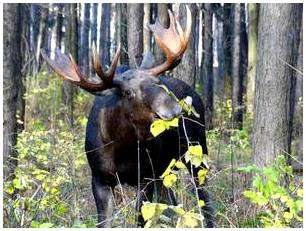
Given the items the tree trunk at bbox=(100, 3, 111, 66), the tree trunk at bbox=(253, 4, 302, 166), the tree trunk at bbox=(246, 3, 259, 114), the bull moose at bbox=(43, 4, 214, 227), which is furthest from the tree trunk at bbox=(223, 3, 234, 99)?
the bull moose at bbox=(43, 4, 214, 227)

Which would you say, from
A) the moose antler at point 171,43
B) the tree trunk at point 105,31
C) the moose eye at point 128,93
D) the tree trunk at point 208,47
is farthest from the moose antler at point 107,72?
the tree trunk at point 105,31

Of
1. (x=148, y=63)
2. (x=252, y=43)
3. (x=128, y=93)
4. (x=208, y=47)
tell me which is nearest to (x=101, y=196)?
(x=128, y=93)

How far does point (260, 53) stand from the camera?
22.9ft

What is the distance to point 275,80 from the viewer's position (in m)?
6.82

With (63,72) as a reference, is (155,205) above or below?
below

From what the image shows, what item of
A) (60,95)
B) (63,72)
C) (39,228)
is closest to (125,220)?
(39,228)

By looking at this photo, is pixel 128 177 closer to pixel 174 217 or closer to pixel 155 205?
pixel 174 217

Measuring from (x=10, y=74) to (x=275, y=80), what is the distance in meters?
3.10

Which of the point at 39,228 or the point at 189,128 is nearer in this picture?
the point at 39,228

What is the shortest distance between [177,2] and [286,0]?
269 cm

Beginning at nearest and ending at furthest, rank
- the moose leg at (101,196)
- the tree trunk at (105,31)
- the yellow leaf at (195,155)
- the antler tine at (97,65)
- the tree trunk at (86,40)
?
the yellow leaf at (195,155) < the antler tine at (97,65) < the moose leg at (101,196) < the tree trunk at (105,31) < the tree trunk at (86,40)

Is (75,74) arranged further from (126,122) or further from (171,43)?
(171,43)

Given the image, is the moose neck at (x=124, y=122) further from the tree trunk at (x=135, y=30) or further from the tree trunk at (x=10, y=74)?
the tree trunk at (x=135, y=30)

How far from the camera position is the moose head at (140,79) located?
5.77m
